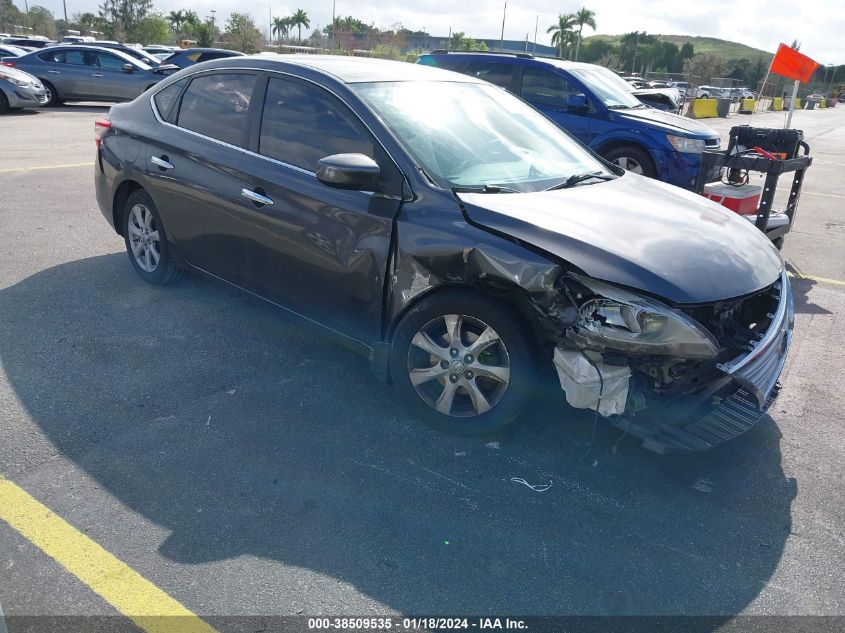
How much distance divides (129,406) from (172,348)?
758 millimetres

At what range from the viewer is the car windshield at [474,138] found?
12.4 ft

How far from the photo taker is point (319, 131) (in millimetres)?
4020

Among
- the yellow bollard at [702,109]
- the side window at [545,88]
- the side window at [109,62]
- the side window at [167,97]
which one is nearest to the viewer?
the side window at [167,97]

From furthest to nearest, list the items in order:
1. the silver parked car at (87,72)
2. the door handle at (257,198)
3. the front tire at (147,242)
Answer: the silver parked car at (87,72) < the front tire at (147,242) < the door handle at (257,198)

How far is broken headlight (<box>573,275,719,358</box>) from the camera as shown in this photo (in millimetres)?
3021

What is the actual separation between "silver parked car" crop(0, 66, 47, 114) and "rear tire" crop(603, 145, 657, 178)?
1351cm

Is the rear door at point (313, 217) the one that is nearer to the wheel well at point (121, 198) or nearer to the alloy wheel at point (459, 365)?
the alloy wheel at point (459, 365)

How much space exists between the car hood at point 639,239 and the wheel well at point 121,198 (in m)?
2.98

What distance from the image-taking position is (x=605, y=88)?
1005 cm

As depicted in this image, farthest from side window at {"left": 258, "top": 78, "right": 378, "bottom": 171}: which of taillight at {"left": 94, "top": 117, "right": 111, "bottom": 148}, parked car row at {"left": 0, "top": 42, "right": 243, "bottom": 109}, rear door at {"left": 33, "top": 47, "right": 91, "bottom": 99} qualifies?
rear door at {"left": 33, "top": 47, "right": 91, "bottom": 99}

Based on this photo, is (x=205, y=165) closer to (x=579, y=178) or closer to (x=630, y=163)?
(x=579, y=178)

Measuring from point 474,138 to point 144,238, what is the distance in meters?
2.70

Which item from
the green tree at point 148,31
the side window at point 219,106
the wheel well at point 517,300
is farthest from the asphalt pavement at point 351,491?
the green tree at point 148,31

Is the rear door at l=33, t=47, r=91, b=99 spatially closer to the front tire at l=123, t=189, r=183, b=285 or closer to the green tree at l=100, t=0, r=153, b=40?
the front tire at l=123, t=189, r=183, b=285
